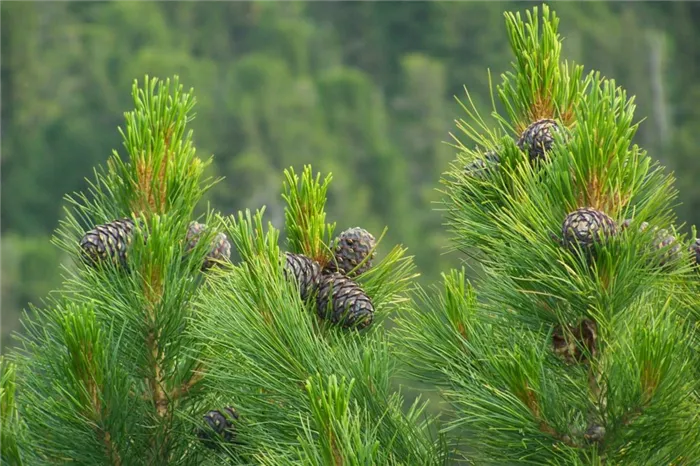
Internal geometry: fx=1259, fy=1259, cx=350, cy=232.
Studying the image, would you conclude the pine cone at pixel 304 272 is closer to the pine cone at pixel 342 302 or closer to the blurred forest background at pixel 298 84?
the pine cone at pixel 342 302

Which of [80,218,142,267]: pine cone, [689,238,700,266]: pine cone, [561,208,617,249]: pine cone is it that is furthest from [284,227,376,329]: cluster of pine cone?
[689,238,700,266]: pine cone

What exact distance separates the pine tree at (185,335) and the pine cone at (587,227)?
312 mm

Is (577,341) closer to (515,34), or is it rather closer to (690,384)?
(690,384)

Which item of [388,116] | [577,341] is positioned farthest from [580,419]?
[388,116]

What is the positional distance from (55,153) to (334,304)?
4175 centimetres

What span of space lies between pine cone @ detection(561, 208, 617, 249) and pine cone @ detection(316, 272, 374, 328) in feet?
1.07

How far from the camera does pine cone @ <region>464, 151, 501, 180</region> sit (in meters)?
1.79

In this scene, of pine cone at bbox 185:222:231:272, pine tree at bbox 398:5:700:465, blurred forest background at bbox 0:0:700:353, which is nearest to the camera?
pine tree at bbox 398:5:700:465

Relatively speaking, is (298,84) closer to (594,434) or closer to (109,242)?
(109,242)

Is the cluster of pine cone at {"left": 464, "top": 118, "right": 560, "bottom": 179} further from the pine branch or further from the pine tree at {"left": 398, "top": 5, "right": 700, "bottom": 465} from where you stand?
the pine branch

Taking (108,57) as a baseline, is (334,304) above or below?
below

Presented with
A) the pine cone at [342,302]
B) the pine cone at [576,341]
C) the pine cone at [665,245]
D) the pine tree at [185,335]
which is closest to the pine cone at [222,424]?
the pine tree at [185,335]

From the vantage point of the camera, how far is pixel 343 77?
45438mm

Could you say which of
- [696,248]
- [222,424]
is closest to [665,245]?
[696,248]
